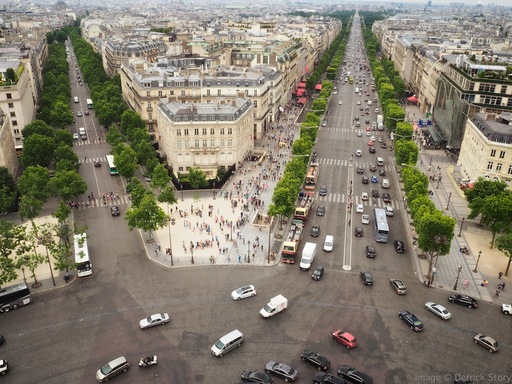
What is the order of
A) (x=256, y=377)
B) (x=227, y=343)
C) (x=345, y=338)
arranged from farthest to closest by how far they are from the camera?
(x=345, y=338) < (x=227, y=343) < (x=256, y=377)

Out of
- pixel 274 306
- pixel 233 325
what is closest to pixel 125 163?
pixel 233 325

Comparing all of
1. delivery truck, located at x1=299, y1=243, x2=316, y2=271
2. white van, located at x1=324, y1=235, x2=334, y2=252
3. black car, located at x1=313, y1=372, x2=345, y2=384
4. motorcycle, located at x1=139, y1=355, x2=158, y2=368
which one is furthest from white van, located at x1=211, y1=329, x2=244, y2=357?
white van, located at x1=324, y1=235, x2=334, y2=252

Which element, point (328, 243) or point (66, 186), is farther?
point (66, 186)

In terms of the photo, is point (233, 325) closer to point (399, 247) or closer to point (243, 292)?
point (243, 292)

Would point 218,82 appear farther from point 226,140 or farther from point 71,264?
point 71,264

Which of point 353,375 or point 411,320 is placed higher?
point 353,375

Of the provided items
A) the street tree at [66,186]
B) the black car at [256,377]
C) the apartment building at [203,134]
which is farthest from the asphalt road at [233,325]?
the apartment building at [203,134]

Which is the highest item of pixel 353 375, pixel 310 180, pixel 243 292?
pixel 353 375

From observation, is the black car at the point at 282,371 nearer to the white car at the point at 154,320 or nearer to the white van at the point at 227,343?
the white van at the point at 227,343
